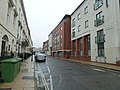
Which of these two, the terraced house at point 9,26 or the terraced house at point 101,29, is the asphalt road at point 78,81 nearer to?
the terraced house at point 9,26

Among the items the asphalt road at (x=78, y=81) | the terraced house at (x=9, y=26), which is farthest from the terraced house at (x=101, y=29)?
the terraced house at (x=9, y=26)

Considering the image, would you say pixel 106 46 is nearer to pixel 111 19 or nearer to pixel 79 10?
pixel 111 19

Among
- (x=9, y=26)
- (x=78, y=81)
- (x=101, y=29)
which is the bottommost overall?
(x=78, y=81)

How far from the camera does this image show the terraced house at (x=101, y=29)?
20.3 metres

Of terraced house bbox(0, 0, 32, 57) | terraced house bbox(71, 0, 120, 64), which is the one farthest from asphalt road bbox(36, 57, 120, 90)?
terraced house bbox(71, 0, 120, 64)

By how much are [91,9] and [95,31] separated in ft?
16.9

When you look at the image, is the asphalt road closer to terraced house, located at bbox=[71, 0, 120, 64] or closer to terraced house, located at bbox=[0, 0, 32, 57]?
terraced house, located at bbox=[0, 0, 32, 57]

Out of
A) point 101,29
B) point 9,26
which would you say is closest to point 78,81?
point 9,26

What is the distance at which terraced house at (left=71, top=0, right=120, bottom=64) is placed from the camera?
2028cm

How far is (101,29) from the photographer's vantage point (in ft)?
79.7

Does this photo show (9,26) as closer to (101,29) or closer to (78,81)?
(78,81)

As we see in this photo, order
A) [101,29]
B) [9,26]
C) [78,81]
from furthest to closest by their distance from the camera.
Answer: [101,29] → [9,26] → [78,81]

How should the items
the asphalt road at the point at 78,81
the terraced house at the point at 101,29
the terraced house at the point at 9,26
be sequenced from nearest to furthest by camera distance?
the asphalt road at the point at 78,81, the terraced house at the point at 9,26, the terraced house at the point at 101,29

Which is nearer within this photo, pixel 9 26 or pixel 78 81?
pixel 78 81
